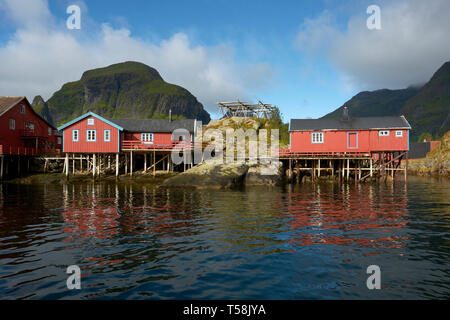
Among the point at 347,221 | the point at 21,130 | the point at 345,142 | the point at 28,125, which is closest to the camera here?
the point at 347,221

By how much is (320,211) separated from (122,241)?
33.2 ft

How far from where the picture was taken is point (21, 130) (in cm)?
4250

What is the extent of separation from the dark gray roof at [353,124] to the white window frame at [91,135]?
961 inches

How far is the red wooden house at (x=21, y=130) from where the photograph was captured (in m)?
39.2

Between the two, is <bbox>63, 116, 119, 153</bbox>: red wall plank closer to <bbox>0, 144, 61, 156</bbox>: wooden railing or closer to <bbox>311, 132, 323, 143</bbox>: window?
<bbox>0, 144, 61, 156</bbox>: wooden railing

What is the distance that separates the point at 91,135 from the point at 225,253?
33617 millimetres

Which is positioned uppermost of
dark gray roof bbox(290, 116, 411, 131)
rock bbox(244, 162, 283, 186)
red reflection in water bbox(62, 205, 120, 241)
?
dark gray roof bbox(290, 116, 411, 131)

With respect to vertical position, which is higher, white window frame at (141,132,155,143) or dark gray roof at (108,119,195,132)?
dark gray roof at (108,119,195,132)

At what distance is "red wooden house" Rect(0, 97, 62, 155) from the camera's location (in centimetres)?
3916

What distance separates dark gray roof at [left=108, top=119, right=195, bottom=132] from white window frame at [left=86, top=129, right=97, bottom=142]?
11.3 feet

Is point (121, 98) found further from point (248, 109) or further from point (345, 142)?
point (345, 142)

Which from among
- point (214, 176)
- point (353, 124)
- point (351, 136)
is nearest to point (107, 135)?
point (214, 176)

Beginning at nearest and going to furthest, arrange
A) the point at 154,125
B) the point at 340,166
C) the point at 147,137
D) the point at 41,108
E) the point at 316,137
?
the point at 340,166, the point at 316,137, the point at 147,137, the point at 154,125, the point at 41,108

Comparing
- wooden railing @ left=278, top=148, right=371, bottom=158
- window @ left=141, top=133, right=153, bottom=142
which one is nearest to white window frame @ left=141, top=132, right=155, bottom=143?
window @ left=141, top=133, right=153, bottom=142
